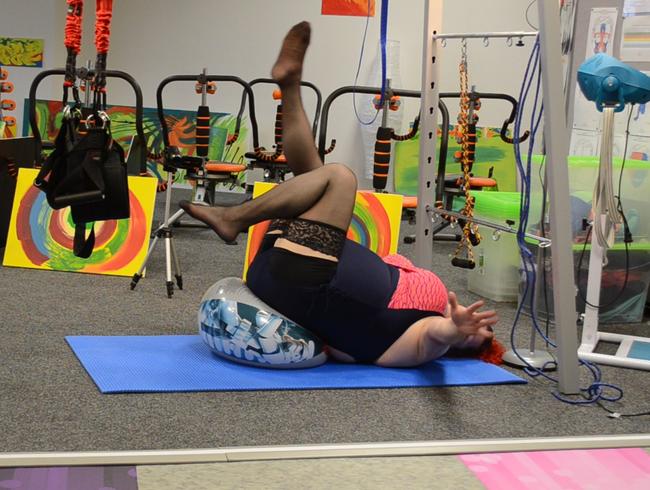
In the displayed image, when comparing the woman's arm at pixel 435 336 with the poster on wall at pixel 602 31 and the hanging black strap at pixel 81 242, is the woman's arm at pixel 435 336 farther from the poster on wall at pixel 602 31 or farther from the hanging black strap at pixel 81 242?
the poster on wall at pixel 602 31

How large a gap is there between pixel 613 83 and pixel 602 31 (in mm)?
1286

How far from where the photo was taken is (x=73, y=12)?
2541 millimetres

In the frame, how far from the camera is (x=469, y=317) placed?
108 inches

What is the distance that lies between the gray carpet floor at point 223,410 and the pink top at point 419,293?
293mm

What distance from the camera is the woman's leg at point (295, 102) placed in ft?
9.95

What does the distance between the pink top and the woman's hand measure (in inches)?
9.6

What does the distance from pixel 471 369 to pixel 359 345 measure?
0.42 metres

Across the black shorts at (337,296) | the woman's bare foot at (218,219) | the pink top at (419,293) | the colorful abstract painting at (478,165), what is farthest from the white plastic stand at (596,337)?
the colorful abstract painting at (478,165)

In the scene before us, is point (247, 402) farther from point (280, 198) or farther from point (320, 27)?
point (320, 27)

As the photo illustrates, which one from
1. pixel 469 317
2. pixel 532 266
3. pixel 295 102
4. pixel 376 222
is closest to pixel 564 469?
pixel 469 317

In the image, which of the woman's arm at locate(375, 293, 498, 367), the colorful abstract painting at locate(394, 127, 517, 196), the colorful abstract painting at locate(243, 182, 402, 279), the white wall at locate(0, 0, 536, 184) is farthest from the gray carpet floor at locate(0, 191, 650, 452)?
the white wall at locate(0, 0, 536, 184)

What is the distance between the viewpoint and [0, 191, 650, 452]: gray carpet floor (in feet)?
7.65

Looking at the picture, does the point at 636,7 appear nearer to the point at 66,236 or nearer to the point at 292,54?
the point at 292,54

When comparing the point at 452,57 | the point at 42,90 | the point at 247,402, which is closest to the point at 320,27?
the point at 452,57
